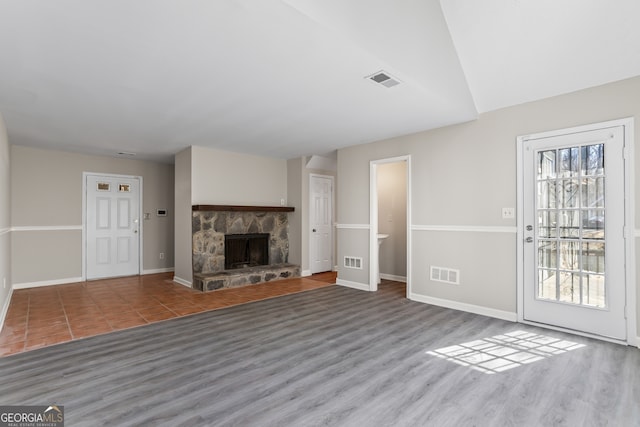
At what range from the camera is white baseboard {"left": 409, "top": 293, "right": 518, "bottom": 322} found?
367 cm

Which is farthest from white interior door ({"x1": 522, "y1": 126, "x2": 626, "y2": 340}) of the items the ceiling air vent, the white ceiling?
the ceiling air vent

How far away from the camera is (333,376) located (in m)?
2.40

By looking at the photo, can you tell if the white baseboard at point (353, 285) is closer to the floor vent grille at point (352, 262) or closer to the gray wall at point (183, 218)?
the floor vent grille at point (352, 262)

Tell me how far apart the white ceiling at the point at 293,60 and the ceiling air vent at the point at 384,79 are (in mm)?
85

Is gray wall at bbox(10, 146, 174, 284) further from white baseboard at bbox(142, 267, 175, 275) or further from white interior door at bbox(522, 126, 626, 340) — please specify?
white interior door at bbox(522, 126, 626, 340)

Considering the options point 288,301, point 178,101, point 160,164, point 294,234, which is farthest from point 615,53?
point 160,164

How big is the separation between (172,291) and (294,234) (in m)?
2.48

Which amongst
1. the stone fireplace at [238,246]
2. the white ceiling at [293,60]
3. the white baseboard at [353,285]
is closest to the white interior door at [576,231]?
the white ceiling at [293,60]

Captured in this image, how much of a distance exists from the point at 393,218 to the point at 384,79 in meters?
3.61

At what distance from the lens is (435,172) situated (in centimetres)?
435

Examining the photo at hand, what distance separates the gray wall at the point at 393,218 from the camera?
19.2ft

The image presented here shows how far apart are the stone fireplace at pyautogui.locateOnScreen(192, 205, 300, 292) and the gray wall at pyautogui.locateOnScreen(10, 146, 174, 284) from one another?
2.38 meters

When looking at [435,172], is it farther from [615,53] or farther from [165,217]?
[165,217]

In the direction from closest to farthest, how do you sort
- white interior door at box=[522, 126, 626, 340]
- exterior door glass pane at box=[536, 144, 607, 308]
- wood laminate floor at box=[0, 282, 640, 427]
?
wood laminate floor at box=[0, 282, 640, 427] → white interior door at box=[522, 126, 626, 340] → exterior door glass pane at box=[536, 144, 607, 308]
